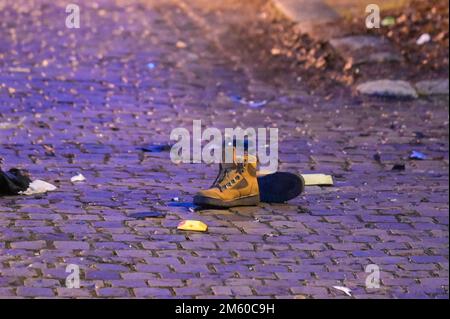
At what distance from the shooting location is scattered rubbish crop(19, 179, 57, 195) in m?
7.21

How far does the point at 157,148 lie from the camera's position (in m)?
8.69

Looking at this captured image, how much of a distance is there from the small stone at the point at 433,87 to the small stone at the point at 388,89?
8 cm

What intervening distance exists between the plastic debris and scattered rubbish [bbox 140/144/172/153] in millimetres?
2036

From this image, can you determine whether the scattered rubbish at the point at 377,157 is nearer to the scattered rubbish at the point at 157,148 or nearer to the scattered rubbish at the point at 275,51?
the scattered rubbish at the point at 157,148

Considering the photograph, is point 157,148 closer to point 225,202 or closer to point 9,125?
point 9,125

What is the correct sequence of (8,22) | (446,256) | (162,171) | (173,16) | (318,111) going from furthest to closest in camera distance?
1. (173,16)
2. (8,22)
3. (318,111)
4. (162,171)
5. (446,256)

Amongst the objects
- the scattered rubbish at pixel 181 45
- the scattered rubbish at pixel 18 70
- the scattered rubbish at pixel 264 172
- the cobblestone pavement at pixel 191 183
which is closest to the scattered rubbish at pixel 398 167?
the cobblestone pavement at pixel 191 183

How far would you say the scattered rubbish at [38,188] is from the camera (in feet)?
23.7

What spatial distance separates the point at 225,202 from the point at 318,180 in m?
1.01
